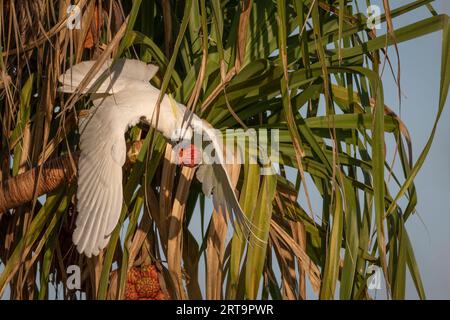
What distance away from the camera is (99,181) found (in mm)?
1965

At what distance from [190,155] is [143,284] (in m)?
0.31

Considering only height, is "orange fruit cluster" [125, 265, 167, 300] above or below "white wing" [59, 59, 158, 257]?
below

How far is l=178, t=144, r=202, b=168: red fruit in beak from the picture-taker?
204 cm

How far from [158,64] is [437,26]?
0.62m

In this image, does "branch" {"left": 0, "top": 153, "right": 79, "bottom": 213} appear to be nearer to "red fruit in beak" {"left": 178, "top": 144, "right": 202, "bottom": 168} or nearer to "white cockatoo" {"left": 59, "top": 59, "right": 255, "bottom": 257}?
"white cockatoo" {"left": 59, "top": 59, "right": 255, "bottom": 257}

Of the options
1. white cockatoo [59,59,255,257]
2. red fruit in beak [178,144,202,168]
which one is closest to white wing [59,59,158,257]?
white cockatoo [59,59,255,257]

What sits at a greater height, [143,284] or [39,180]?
[39,180]

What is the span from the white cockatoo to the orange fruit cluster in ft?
0.50

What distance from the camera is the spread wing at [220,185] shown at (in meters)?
1.96

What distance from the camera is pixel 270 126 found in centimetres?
213

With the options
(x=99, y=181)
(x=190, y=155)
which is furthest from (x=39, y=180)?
(x=190, y=155)

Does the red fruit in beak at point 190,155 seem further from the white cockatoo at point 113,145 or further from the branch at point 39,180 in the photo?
the branch at point 39,180

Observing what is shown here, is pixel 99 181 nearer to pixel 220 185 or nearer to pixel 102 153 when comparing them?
pixel 102 153

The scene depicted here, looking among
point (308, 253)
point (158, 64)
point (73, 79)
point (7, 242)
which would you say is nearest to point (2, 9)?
point (73, 79)
